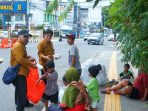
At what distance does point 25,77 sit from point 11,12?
50804 millimetres

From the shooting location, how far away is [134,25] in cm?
455

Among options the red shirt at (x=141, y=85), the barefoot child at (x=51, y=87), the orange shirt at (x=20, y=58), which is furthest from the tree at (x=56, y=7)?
the red shirt at (x=141, y=85)

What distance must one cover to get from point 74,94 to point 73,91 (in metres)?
0.05

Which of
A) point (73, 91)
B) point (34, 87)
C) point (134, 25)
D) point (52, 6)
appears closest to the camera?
point (52, 6)

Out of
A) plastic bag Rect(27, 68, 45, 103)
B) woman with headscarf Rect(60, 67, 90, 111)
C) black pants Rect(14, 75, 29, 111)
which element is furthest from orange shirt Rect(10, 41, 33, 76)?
woman with headscarf Rect(60, 67, 90, 111)

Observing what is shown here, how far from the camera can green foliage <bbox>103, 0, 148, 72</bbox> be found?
3.71 metres

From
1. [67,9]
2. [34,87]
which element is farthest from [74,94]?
[34,87]

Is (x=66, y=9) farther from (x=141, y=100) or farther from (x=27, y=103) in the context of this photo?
(x=141, y=100)

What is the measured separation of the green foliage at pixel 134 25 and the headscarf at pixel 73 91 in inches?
31.3

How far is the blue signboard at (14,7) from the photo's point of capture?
5544 centimetres

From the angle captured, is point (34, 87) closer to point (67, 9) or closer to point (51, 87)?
point (51, 87)

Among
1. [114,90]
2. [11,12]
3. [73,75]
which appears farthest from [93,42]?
[73,75]

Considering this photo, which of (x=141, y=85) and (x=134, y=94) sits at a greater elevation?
(x=141, y=85)

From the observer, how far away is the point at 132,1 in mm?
3869
